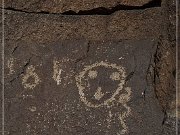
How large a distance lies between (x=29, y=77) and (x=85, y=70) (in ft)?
0.62

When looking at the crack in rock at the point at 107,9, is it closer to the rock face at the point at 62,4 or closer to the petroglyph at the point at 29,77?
the rock face at the point at 62,4

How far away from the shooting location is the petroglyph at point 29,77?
1651 millimetres

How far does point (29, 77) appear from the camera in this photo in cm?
166

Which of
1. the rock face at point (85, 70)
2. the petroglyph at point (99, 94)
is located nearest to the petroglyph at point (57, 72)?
the rock face at point (85, 70)

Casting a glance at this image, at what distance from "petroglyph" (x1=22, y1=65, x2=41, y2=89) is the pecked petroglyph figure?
0.14 metres

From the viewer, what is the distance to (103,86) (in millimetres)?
1617

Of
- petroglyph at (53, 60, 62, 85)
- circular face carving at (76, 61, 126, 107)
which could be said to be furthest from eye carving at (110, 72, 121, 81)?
petroglyph at (53, 60, 62, 85)

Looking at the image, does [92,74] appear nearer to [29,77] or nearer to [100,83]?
[100,83]

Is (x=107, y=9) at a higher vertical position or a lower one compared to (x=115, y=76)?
higher

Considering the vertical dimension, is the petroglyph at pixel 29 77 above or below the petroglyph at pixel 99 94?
above

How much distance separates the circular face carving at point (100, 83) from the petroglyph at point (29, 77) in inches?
5.5

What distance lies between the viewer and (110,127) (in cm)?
160

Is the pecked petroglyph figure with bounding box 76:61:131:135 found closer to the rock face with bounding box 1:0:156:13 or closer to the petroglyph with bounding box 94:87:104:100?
the petroglyph with bounding box 94:87:104:100

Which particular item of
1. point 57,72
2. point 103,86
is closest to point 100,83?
point 103,86
